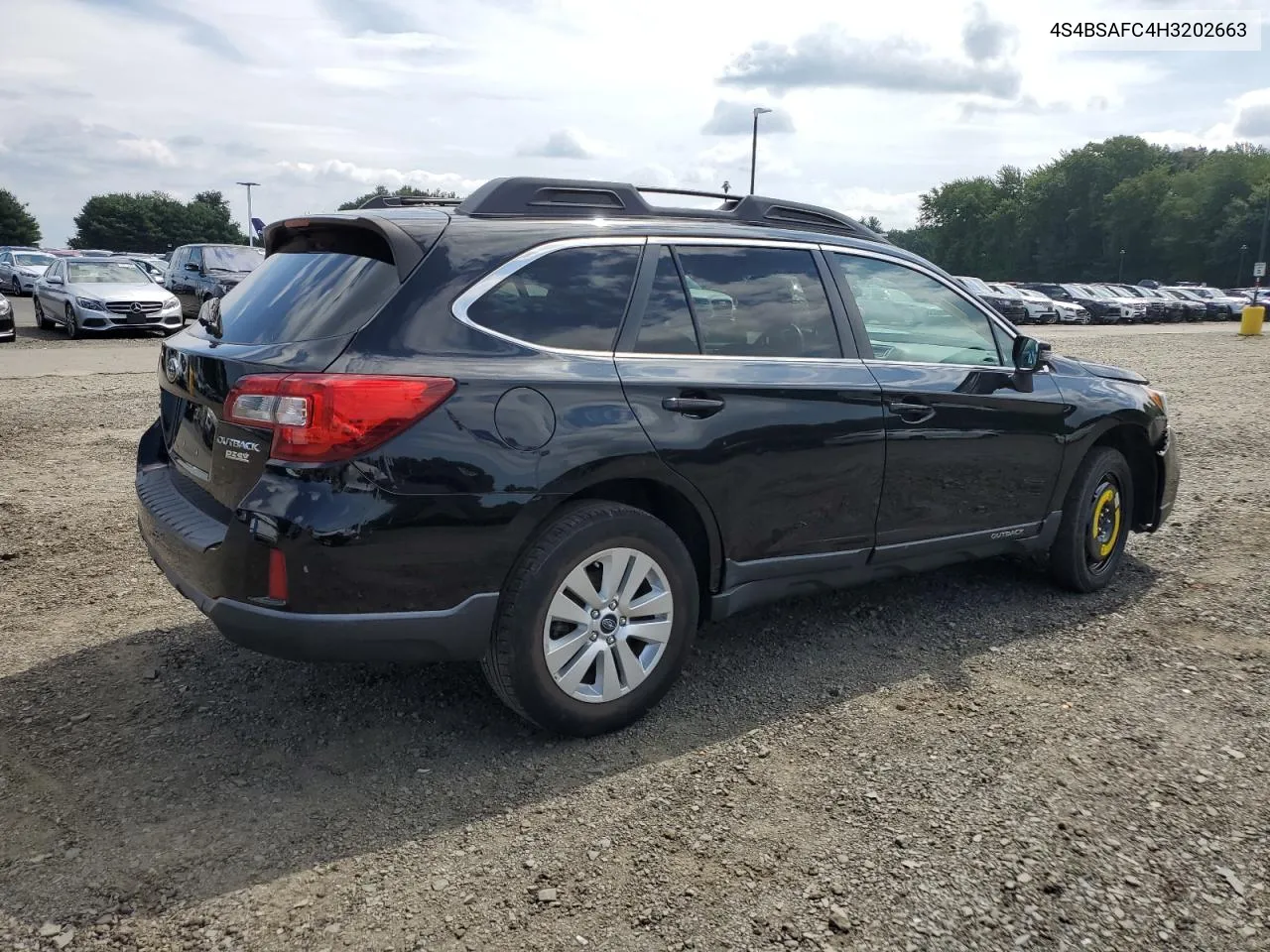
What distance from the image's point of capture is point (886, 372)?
4160 millimetres

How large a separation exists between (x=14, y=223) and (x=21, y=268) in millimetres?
68087

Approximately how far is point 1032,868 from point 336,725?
2.24 meters

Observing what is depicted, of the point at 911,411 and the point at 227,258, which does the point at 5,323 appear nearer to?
the point at 227,258

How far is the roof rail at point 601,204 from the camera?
11.6 feet

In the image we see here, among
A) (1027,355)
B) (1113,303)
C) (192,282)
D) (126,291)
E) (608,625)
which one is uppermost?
(1027,355)

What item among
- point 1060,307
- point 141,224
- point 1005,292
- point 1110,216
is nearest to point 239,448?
point 1005,292

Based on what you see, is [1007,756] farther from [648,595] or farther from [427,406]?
[427,406]

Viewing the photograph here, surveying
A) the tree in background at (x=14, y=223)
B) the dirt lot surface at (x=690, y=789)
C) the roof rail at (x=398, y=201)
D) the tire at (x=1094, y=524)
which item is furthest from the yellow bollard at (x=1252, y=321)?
the tree in background at (x=14, y=223)

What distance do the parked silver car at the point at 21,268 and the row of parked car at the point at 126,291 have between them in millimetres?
13671

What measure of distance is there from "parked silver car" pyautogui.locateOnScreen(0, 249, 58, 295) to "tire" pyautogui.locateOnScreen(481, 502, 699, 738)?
34.8m

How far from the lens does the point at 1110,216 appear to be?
93.6 metres

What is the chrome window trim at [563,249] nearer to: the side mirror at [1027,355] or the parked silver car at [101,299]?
the side mirror at [1027,355]

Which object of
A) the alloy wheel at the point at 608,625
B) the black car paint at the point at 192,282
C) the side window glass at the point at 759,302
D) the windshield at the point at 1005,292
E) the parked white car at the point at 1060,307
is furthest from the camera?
the parked white car at the point at 1060,307

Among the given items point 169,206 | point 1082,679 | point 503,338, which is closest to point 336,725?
point 503,338
